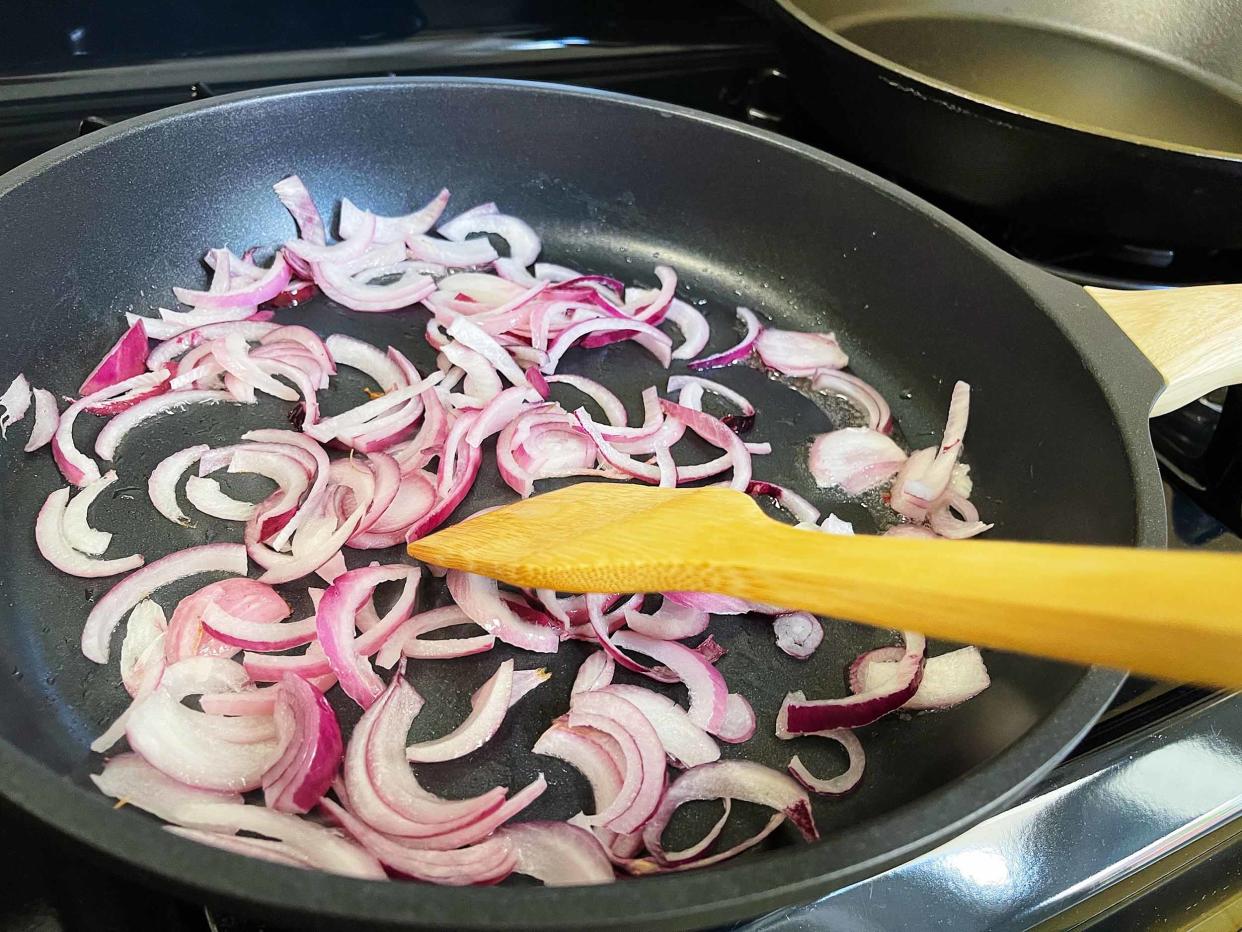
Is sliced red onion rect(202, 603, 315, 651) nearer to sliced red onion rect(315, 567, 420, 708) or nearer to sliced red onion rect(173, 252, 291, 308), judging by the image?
sliced red onion rect(315, 567, 420, 708)

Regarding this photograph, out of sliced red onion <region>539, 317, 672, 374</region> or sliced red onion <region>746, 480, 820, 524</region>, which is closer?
sliced red onion <region>746, 480, 820, 524</region>

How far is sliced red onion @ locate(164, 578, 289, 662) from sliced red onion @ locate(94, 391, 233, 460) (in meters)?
0.23

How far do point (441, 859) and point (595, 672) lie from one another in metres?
0.22

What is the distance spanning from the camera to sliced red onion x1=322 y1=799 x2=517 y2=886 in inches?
27.0

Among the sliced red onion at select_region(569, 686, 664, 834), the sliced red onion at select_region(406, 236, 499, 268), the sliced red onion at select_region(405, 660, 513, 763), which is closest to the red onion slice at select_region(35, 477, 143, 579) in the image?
the sliced red onion at select_region(405, 660, 513, 763)

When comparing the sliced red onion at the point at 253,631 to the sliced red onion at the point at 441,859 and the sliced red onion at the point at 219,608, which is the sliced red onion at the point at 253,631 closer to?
the sliced red onion at the point at 219,608

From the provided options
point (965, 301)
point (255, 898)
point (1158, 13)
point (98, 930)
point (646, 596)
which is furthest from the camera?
point (1158, 13)

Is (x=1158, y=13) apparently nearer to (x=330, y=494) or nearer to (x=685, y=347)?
(x=685, y=347)

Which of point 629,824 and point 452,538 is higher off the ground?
point 452,538

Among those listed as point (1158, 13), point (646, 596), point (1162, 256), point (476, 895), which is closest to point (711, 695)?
point (646, 596)

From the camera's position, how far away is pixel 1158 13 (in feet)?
5.27

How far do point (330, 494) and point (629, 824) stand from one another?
46 centimetres

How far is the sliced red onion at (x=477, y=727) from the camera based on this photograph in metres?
0.79

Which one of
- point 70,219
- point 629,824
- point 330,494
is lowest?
point 629,824
